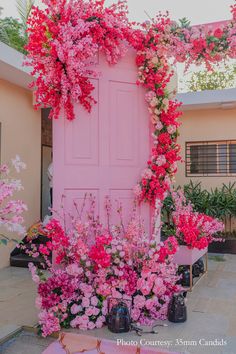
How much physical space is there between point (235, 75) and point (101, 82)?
13138 mm

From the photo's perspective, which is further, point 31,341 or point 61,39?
point 61,39

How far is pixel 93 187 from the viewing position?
3625 millimetres

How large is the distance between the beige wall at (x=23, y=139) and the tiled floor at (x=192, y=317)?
61.4 inches

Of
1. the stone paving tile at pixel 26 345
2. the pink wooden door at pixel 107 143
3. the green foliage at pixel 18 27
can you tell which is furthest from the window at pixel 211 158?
the stone paving tile at pixel 26 345

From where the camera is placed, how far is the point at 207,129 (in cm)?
782

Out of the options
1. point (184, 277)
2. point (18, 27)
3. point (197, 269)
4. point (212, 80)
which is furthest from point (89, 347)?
point (212, 80)

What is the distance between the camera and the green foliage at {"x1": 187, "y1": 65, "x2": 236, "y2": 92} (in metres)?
15.0

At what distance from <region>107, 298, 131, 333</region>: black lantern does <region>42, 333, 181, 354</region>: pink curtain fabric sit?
1.06 feet

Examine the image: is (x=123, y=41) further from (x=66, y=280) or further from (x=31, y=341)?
(x=31, y=341)

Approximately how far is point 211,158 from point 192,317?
5004 millimetres

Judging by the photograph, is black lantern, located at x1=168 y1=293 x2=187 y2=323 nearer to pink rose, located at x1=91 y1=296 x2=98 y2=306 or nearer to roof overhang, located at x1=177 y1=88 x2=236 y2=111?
pink rose, located at x1=91 y1=296 x2=98 y2=306

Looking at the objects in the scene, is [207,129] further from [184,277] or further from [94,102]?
[94,102]

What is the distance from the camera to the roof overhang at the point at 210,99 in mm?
6930

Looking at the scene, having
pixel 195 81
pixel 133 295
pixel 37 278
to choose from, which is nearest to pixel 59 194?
pixel 37 278
